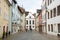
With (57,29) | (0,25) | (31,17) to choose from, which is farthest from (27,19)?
(0,25)

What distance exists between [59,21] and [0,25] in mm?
12773

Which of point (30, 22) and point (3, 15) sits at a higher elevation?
point (30, 22)

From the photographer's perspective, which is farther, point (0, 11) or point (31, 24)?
point (31, 24)

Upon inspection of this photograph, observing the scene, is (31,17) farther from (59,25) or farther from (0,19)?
(0,19)

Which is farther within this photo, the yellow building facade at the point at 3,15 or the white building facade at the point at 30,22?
the white building facade at the point at 30,22

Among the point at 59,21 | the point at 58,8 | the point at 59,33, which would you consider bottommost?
the point at 59,33

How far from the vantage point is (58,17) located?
39.0m

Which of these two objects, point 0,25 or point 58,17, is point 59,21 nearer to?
point 58,17

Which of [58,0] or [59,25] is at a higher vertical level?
[58,0]

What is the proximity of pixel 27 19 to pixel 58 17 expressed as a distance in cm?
9082

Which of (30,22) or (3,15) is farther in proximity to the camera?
(30,22)

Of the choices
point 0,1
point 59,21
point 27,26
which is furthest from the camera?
point 27,26

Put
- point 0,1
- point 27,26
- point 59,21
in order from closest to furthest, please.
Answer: point 0,1 → point 59,21 → point 27,26

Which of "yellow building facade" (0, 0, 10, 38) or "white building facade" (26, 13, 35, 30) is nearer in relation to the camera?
"yellow building facade" (0, 0, 10, 38)
